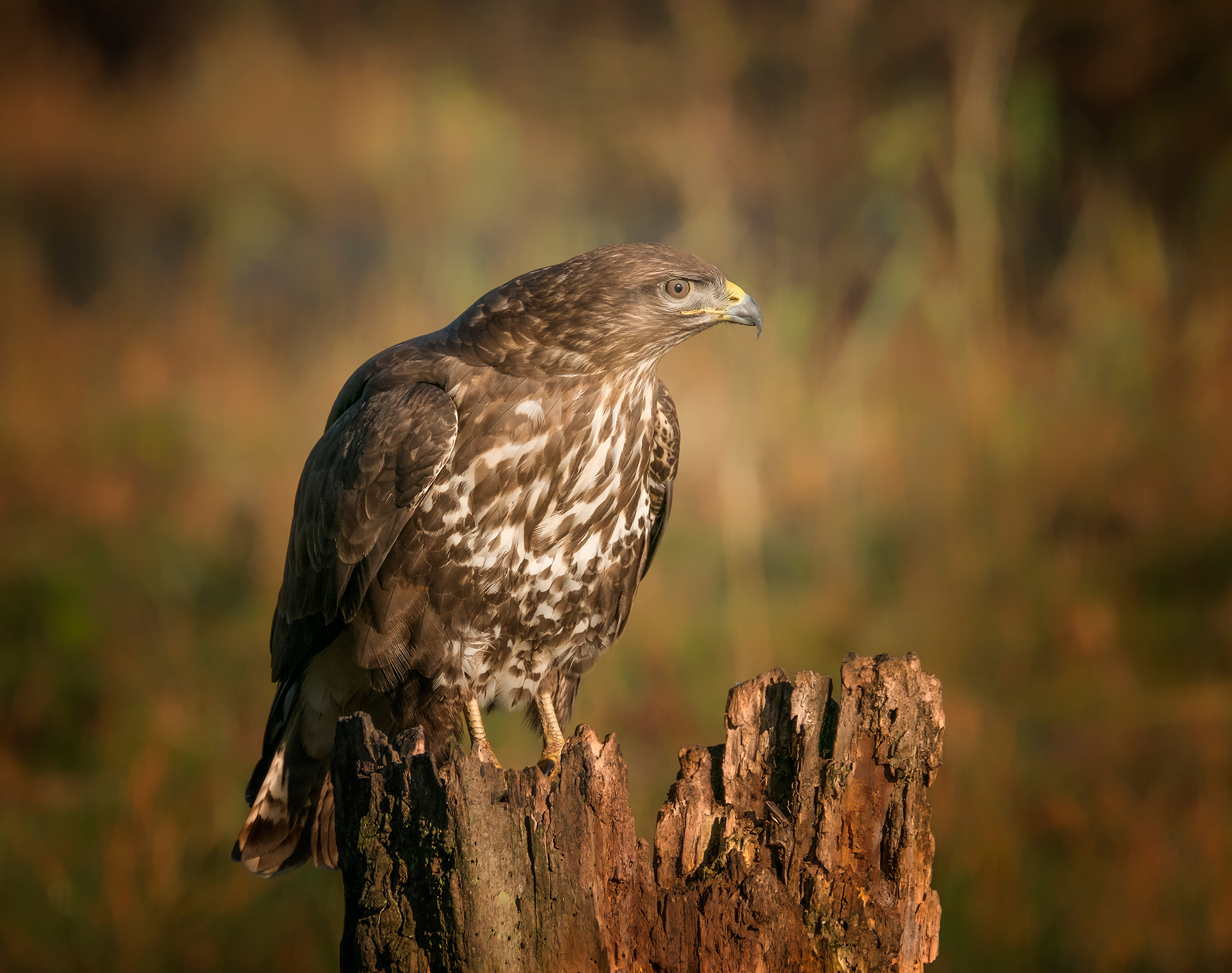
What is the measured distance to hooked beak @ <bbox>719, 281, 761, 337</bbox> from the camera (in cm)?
274

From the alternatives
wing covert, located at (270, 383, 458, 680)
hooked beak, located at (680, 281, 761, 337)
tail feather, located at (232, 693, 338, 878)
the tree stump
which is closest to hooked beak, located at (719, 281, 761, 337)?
hooked beak, located at (680, 281, 761, 337)

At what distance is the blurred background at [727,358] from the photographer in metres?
5.66

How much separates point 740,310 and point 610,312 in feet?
1.07

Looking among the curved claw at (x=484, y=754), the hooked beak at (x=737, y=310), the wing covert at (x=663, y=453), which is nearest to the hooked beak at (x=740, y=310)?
the hooked beak at (x=737, y=310)

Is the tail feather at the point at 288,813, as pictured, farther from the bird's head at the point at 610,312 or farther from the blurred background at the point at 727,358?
the blurred background at the point at 727,358

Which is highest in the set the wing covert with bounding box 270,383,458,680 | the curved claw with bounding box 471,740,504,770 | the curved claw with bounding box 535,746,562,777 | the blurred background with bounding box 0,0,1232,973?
the blurred background with bounding box 0,0,1232,973

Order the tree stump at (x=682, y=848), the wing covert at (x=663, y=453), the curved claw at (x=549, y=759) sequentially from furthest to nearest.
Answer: the wing covert at (x=663, y=453) < the curved claw at (x=549, y=759) < the tree stump at (x=682, y=848)

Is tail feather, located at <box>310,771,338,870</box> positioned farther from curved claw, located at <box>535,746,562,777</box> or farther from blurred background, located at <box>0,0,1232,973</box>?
blurred background, located at <box>0,0,1232,973</box>

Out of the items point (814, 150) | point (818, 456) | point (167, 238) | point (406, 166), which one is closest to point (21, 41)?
point (167, 238)

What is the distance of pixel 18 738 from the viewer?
5801mm

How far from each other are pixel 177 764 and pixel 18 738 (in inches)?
48.1

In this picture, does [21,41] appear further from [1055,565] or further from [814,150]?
[1055,565]

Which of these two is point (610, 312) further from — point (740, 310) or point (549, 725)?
point (549, 725)

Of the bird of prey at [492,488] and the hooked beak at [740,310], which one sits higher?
the hooked beak at [740,310]
